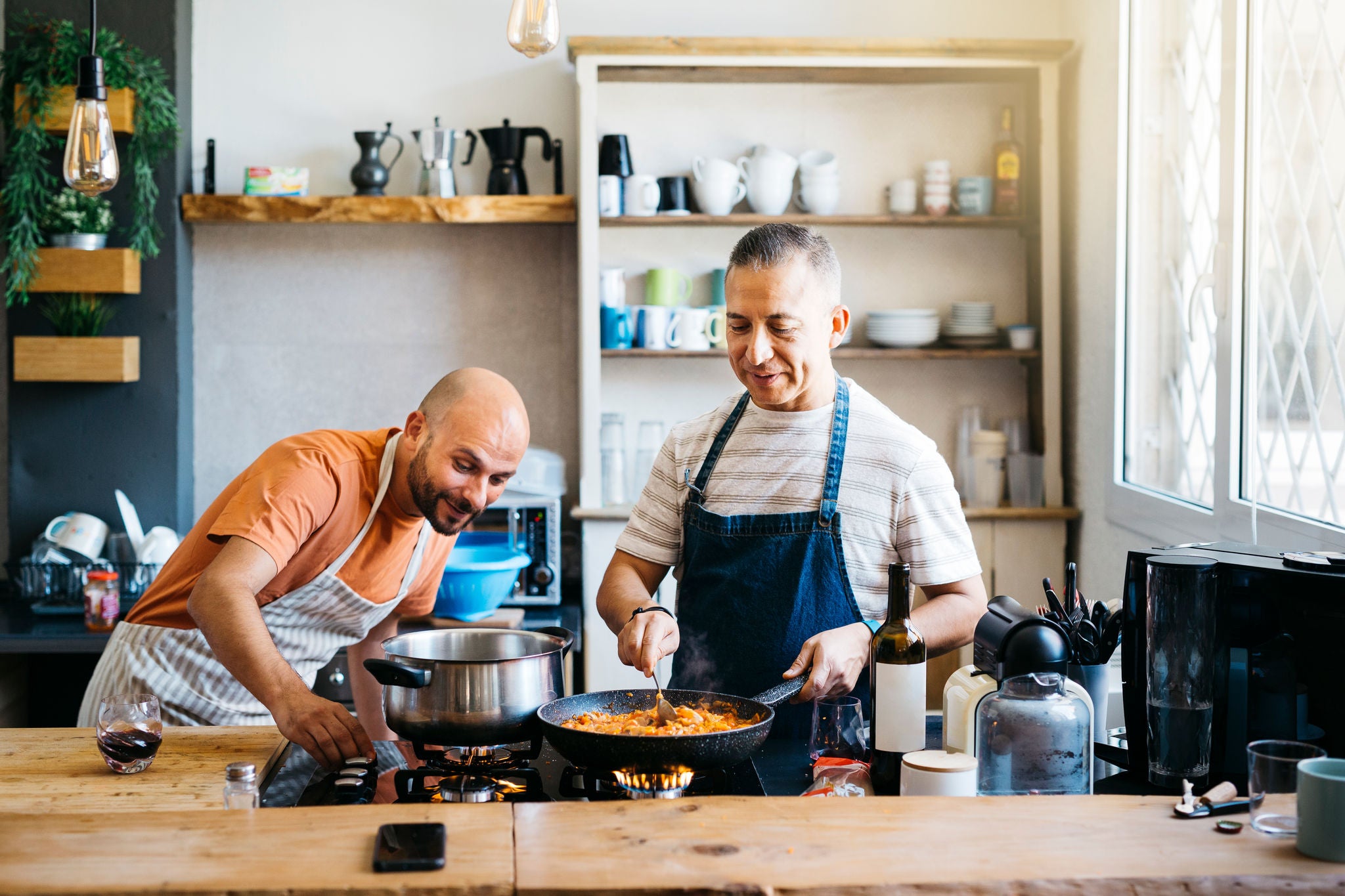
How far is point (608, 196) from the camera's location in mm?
3727

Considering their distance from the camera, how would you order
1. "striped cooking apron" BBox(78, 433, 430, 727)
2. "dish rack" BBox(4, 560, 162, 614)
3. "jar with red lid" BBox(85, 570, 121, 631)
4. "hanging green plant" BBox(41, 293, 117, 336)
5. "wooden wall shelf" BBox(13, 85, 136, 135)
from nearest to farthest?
"striped cooking apron" BBox(78, 433, 430, 727), "jar with red lid" BBox(85, 570, 121, 631), "dish rack" BBox(4, 560, 162, 614), "wooden wall shelf" BBox(13, 85, 136, 135), "hanging green plant" BBox(41, 293, 117, 336)

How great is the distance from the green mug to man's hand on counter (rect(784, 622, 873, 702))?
2.30m

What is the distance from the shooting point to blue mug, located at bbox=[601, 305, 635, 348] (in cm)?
374

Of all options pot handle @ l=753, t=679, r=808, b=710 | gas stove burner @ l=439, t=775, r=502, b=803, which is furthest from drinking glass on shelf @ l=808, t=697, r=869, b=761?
gas stove burner @ l=439, t=775, r=502, b=803

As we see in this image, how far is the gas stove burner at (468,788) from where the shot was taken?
1312mm

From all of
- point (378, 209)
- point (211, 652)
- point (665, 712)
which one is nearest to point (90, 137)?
point (211, 652)

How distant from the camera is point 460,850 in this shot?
105 centimetres

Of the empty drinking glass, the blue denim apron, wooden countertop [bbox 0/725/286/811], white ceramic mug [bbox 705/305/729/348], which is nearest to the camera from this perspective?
the empty drinking glass

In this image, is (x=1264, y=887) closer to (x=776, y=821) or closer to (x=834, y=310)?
(x=776, y=821)

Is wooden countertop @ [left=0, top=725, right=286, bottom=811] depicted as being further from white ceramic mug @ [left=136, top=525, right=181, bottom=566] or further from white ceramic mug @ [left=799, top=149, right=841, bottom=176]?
white ceramic mug @ [left=799, top=149, right=841, bottom=176]

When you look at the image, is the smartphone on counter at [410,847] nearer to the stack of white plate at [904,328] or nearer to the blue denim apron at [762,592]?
the blue denim apron at [762,592]

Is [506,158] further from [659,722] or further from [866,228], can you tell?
[659,722]

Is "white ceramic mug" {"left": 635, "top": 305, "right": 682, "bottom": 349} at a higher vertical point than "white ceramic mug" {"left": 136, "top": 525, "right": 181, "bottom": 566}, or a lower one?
higher

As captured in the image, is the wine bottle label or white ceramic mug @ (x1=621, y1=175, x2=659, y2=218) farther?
white ceramic mug @ (x1=621, y1=175, x2=659, y2=218)
